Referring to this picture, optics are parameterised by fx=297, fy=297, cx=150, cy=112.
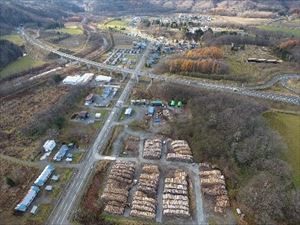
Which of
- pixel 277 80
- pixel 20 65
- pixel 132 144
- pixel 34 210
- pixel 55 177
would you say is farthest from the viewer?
pixel 20 65

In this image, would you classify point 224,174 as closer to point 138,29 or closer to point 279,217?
point 279,217

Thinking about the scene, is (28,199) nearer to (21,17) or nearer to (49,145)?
(49,145)

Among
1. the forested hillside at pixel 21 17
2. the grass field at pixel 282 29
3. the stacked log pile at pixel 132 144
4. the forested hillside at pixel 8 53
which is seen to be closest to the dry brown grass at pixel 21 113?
the stacked log pile at pixel 132 144

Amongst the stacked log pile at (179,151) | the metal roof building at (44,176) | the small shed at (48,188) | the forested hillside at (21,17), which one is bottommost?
the small shed at (48,188)

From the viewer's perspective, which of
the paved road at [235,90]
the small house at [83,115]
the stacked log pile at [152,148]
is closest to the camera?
the stacked log pile at [152,148]

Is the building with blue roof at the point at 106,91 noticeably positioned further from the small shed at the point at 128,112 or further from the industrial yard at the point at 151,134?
the small shed at the point at 128,112

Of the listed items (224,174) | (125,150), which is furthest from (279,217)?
(125,150)

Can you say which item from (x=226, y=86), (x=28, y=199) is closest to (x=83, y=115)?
(x=28, y=199)
